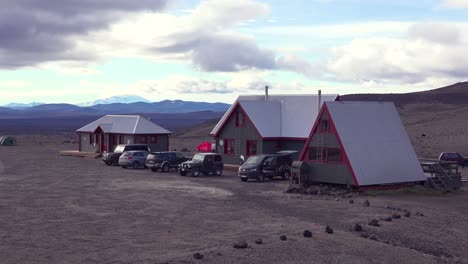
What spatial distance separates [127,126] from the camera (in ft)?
209

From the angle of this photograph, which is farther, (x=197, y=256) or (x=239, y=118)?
(x=239, y=118)

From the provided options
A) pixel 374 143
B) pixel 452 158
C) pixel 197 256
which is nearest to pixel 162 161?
pixel 374 143

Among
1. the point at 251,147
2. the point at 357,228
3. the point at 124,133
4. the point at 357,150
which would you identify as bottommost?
the point at 357,228

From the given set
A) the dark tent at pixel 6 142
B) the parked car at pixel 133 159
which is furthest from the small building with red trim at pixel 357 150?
the dark tent at pixel 6 142

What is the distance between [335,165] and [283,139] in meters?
13.6

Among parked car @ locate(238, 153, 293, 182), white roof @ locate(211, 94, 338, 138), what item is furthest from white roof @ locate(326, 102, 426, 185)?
white roof @ locate(211, 94, 338, 138)

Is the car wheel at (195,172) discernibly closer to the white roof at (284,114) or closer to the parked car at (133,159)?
the white roof at (284,114)

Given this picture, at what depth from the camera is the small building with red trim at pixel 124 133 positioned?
62375mm

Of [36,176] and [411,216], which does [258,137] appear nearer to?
[36,176]

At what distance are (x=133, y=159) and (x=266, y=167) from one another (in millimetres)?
13719

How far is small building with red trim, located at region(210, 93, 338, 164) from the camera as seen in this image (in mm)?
49000

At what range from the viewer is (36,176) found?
42.8 meters

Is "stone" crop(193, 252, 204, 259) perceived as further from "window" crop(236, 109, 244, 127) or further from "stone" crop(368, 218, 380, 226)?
"window" crop(236, 109, 244, 127)

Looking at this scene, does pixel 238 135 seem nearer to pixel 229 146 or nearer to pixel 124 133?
pixel 229 146
